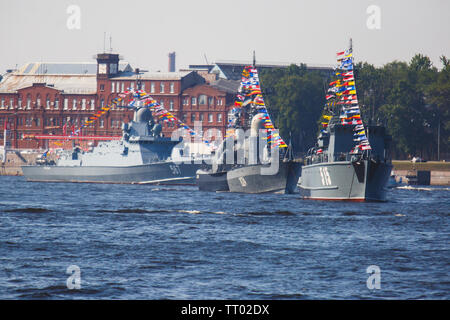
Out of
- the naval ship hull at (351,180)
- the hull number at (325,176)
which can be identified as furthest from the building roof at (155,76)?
the hull number at (325,176)

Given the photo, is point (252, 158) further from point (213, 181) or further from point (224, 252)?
point (224, 252)

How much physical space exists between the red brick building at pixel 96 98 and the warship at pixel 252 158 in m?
64.1

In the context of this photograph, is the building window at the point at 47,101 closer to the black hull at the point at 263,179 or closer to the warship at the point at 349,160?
the black hull at the point at 263,179

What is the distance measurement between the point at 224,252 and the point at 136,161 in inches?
2628

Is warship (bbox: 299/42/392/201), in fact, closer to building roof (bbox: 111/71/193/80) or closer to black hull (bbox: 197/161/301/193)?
black hull (bbox: 197/161/301/193)

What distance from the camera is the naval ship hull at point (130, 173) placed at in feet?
311

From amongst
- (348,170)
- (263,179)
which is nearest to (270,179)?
(263,179)

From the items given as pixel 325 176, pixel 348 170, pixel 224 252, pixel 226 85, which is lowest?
pixel 224 252

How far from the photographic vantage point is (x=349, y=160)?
56594mm

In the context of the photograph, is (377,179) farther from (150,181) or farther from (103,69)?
(103,69)

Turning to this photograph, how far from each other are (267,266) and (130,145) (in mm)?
70358

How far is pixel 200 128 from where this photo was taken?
145375mm

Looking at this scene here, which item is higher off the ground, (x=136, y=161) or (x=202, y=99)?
(x=202, y=99)
